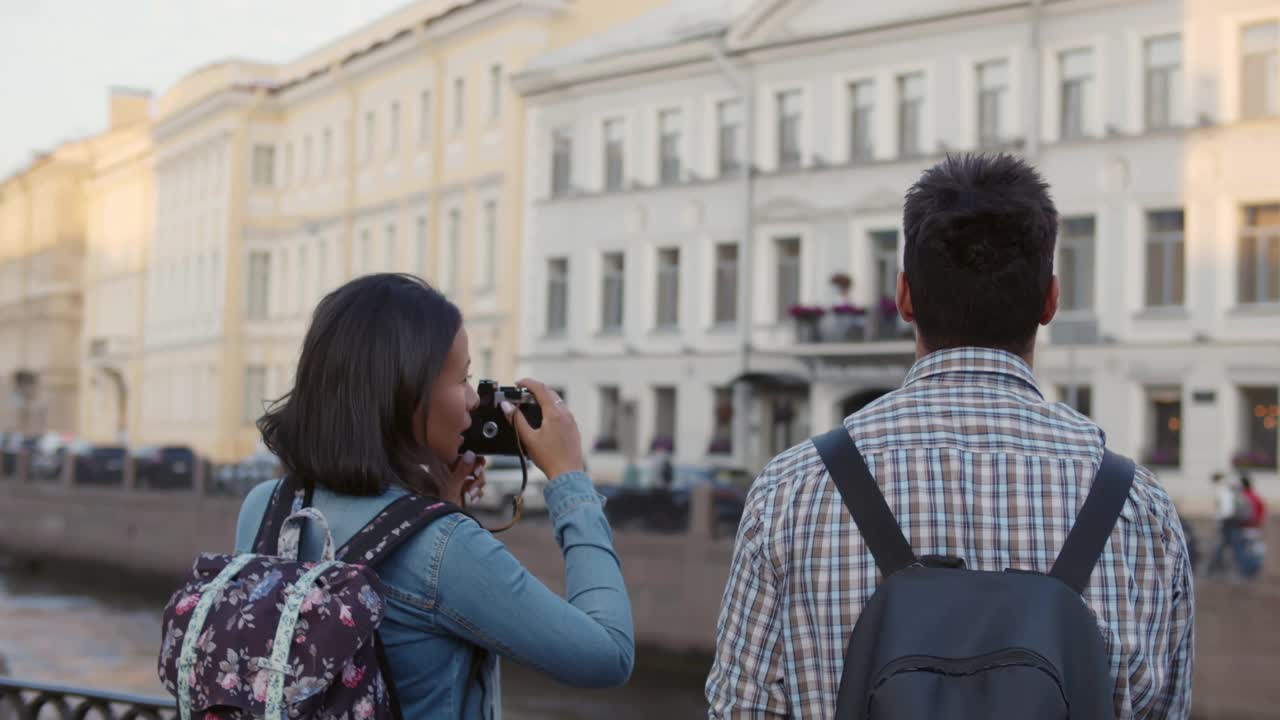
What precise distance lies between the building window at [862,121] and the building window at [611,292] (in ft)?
21.0

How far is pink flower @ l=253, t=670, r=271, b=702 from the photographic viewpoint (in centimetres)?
227

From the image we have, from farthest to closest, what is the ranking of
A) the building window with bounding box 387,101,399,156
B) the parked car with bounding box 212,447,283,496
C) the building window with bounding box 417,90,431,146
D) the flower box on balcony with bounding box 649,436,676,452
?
1. the building window with bounding box 387,101,399,156
2. the building window with bounding box 417,90,431,146
3. the flower box on balcony with bounding box 649,436,676,452
4. the parked car with bounding box 212,447,283,496

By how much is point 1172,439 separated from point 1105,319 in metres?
2.26

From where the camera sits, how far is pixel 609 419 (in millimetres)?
38125

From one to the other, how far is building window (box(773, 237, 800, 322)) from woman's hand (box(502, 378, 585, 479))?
107 ft

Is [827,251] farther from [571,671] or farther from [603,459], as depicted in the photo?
[571,671]

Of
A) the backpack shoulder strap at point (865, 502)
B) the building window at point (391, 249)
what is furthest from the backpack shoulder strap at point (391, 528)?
the building window at point (391, 249)

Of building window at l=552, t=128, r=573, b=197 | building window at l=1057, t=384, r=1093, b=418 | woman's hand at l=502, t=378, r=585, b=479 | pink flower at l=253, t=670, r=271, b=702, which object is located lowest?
pink flower at l=253, t=670, r=271, b=702

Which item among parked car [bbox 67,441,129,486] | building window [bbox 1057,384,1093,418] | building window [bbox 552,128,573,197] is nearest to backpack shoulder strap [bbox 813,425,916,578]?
building window [bbox 1057,384,1093,418]

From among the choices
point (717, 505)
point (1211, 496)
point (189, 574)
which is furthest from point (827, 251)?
point (189, 574)

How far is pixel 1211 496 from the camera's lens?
90.9 feet

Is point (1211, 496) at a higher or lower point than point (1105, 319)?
lower

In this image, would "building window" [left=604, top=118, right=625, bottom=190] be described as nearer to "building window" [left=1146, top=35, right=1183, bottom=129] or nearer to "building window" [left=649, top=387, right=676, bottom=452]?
"building window" [left=649, top=387, right=676, bottom=452]

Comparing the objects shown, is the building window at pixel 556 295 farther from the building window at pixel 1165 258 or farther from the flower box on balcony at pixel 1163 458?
the flower box on balcony at pixel 1163 458
